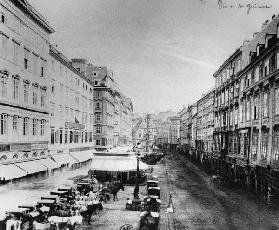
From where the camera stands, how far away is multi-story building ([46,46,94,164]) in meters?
45.0

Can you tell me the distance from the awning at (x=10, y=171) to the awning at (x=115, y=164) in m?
8.37

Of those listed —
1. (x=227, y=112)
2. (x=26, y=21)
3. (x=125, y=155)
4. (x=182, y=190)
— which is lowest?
(x=182, y=190)

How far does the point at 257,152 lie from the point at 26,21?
1029 inches

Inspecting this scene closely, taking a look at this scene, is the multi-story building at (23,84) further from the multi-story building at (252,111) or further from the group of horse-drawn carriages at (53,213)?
the multi-story building at (252,111)

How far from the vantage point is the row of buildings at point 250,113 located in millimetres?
32688

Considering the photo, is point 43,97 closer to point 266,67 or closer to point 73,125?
point 73,125

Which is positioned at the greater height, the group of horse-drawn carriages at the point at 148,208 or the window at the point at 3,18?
the window at the point at 3,18

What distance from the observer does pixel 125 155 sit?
128ft

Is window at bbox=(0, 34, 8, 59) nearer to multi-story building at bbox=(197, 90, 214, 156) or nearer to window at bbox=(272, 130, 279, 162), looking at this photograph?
window at bbox=(272, 130, 279, 162)

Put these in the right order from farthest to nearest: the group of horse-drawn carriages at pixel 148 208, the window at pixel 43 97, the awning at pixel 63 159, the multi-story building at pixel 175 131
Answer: the multi-story building at pixel 175 131, the awning at pixel 63 159, the window at pixel 43 97, the group of horse-drawn carriages at pixel 148 208

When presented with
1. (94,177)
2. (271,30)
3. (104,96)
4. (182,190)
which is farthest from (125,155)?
(104,96)

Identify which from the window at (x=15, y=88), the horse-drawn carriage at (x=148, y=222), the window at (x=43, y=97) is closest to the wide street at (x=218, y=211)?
the horse-drawn carriage at (x=148, y=222)

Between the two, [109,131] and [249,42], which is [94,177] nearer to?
[249,42]

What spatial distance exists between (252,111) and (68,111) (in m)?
25.1
